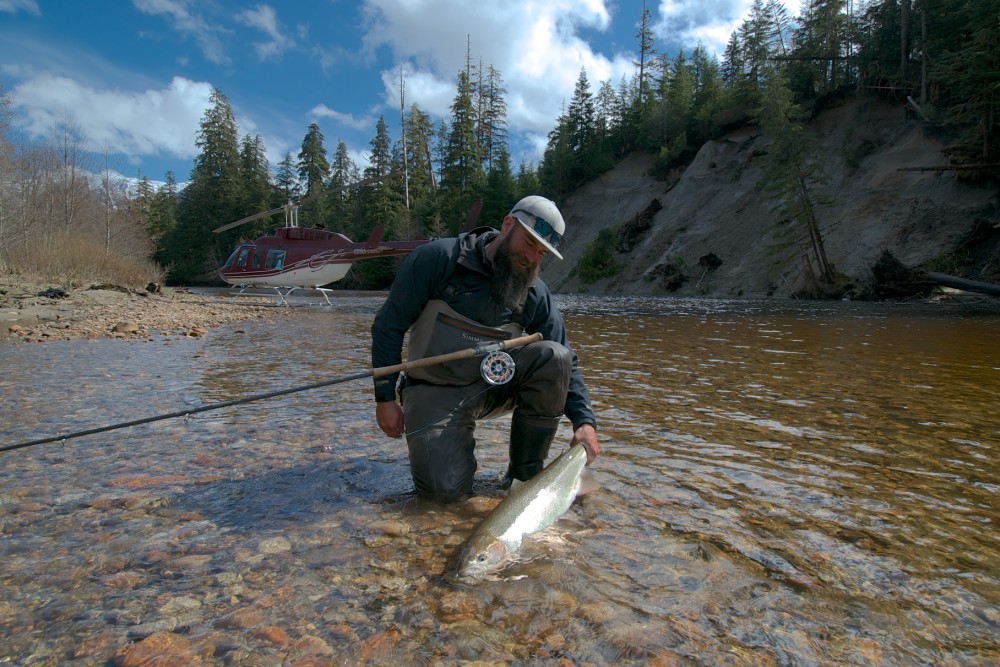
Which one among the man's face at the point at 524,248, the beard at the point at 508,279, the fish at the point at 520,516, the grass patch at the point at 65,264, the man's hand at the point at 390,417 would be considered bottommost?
the fish at the point at 520,516

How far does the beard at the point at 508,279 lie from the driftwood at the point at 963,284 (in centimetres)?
2188

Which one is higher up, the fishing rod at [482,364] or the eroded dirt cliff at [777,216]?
the eroded dirt cliff at [777,216]

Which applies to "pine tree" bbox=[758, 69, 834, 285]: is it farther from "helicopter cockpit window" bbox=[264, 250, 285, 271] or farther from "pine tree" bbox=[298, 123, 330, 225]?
"pine tree" bbox=[298, 123, 330, 225]

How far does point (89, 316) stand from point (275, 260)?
1146cm

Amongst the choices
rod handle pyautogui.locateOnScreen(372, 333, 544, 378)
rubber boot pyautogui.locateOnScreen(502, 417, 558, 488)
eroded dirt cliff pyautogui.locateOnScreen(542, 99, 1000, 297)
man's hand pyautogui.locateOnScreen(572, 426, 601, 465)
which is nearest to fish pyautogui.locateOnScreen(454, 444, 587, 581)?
man's hand pyautogui.locateOnScreen(572, 426, 601, 465)

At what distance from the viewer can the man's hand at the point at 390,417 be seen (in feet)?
10.8

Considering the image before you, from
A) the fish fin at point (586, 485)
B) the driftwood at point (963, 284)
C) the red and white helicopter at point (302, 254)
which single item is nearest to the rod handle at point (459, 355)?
the fish fin at point (586, 485)

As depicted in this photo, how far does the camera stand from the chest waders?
10.6 ft

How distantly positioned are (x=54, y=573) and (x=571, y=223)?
2080 inches

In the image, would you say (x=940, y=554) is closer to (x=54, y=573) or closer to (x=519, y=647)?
(x=519, y=647)

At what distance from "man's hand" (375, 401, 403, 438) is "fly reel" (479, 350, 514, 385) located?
0.58 m

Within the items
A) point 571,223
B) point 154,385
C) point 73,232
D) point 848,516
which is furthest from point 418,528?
point 571,223

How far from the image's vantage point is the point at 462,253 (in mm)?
3438

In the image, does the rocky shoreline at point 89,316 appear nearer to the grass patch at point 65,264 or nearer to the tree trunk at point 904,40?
the grass patch at point 65,264
